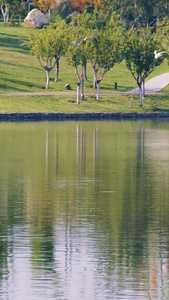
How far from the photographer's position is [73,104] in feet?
275

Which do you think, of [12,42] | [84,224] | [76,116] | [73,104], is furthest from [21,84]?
[84,224]

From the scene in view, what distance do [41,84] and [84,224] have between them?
75199mm

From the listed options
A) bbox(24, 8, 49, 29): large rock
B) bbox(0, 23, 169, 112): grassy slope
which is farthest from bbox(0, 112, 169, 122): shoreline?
bbox(24, 8, 49, 29): large rock

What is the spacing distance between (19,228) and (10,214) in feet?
8.01

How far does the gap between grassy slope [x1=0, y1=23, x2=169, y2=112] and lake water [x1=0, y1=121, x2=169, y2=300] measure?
36329mm

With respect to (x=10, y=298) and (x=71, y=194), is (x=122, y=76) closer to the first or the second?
(x=71, y=194)

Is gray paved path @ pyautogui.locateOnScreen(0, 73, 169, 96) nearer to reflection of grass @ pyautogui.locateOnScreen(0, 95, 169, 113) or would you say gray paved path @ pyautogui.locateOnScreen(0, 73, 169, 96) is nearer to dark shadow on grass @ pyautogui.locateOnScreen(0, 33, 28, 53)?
reflection of grass @ pyautogui.locateOnScreen(0, 95, 169, 113)

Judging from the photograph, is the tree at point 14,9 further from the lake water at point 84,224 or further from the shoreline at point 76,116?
the lake water at point 84,224

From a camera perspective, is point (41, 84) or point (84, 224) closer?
point (84, 224)

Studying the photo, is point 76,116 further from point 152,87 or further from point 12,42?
point 12,42

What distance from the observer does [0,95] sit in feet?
284

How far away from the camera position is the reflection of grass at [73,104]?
80.9 metres

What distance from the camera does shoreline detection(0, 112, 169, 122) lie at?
77000 mm

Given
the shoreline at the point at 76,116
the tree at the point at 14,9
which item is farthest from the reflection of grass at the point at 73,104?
the tree at the point at 14,9
